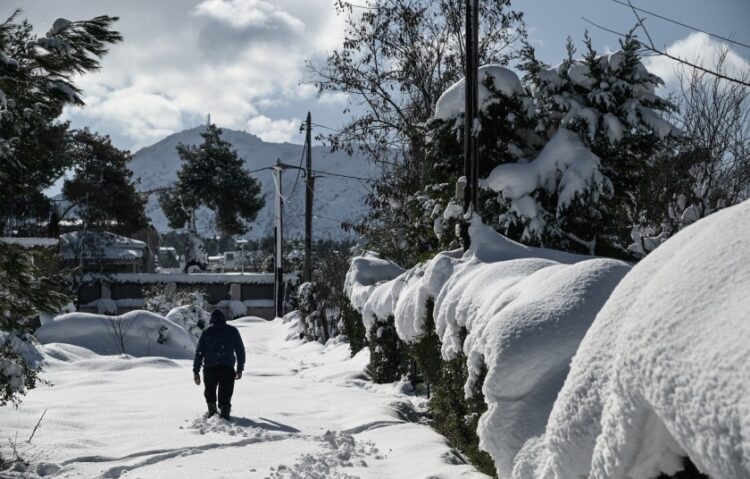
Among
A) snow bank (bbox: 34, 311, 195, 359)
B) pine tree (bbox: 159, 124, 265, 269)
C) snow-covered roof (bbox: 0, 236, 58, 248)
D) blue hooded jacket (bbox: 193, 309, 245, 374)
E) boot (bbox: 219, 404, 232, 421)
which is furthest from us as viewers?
pine tree (bbox: 159, 124, 265, 269)

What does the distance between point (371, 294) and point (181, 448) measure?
6062 mm

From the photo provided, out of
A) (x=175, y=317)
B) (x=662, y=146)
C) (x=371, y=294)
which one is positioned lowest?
(x=175, y=317)

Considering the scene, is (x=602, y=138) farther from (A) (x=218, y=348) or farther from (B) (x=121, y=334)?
(B) (x=121, y=334)

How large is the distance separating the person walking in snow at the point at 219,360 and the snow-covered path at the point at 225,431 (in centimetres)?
33

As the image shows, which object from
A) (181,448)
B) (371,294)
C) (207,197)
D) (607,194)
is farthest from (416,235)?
(207,197)

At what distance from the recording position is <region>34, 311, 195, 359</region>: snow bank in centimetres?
1767

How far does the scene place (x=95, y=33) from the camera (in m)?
5.99

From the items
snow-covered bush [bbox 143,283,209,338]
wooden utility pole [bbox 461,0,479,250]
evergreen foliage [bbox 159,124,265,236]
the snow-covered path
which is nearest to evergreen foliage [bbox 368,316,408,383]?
the snow-covered path

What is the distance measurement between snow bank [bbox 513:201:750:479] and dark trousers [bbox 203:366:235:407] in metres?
6.51

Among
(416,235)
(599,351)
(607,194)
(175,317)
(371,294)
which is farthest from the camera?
(175,317)

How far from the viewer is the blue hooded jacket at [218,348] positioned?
8.91 meters

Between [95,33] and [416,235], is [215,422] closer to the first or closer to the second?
[95,33]

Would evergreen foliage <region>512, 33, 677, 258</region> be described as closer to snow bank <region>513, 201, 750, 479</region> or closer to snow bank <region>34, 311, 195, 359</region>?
snow bank <region>513, 201, 750, 479</region>

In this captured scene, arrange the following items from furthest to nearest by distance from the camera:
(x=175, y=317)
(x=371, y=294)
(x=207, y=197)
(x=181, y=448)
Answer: (x=207, y=197) → (x=175, y=317) → (x=371, y=294) → (x=181, y=448)
